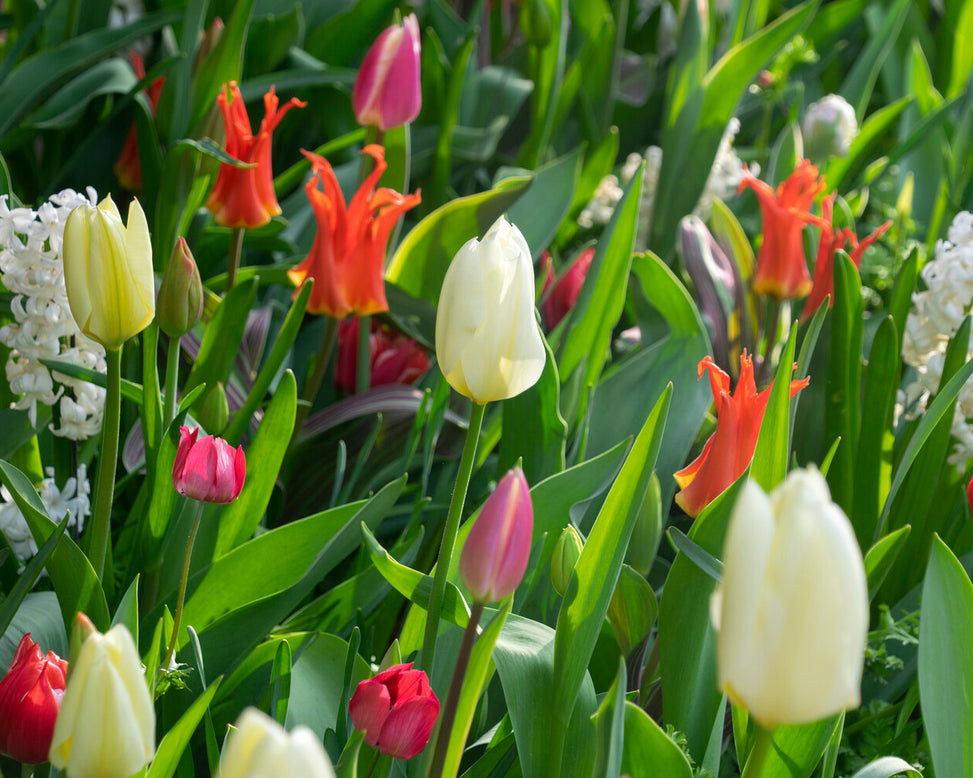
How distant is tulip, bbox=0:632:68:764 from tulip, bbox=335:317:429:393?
0.62 metres

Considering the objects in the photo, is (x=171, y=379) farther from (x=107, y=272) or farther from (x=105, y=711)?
(x=105, y=711)

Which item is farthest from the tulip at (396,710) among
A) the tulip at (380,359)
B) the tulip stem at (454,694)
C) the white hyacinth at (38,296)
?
the tulip at (380,359)

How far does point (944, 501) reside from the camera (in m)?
0.92

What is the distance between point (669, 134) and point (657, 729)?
99 cm

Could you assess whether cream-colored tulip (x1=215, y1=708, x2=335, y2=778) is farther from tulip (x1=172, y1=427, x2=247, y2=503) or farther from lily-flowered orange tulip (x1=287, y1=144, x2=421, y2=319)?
lily-flowered orange tulip (x1=287, y1=144, x2=421, y2=319)

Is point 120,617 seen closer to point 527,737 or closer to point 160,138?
point 527,737

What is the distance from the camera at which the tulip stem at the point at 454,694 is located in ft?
1.47

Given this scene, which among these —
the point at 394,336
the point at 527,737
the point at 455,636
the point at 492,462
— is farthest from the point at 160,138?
the point at 527,737

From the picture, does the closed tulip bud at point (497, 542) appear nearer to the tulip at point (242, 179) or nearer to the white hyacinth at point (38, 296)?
the white hyacinth at point (38, 296)

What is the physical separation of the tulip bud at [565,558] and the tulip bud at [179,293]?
28cm

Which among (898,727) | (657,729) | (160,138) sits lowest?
(898,727)

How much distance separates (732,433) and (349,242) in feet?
1.27

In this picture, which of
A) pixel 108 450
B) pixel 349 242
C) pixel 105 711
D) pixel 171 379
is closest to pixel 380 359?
pixel 349 242

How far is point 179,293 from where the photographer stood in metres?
0.64
